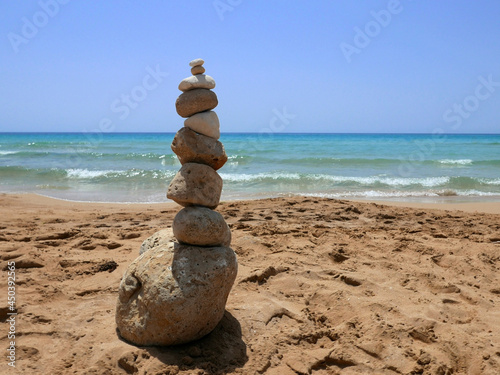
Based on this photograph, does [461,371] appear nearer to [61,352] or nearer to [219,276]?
[219,276]

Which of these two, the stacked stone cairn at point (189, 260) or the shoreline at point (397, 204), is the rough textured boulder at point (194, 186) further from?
the shoreline at point (397, 204)

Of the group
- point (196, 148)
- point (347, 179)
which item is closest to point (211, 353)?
point (196, 148)

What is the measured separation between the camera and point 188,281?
131 inches

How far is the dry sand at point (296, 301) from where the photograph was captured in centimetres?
327

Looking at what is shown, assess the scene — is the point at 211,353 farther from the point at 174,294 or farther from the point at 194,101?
the point at 194,101

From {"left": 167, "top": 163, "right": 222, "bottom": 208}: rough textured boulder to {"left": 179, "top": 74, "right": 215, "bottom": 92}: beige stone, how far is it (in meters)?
0.73

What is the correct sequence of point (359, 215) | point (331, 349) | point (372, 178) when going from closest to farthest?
point (331, 349), point (359, 215), point (372, 178)

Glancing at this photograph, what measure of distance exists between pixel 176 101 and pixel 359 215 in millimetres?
5256

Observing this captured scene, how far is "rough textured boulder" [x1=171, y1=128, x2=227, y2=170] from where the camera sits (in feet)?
12.2

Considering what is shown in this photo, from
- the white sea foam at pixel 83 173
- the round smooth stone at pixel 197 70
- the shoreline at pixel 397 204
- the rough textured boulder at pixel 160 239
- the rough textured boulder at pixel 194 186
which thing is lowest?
the shoreline at pixel 397 204

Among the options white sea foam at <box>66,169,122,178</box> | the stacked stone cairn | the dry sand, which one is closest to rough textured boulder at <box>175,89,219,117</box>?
the stacked stone cairn

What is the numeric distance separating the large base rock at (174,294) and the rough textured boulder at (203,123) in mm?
1073

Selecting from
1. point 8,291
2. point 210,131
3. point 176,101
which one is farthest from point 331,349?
point 8,291

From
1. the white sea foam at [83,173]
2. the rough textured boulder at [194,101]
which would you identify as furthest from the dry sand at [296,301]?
the white sea foam at [83,173]
